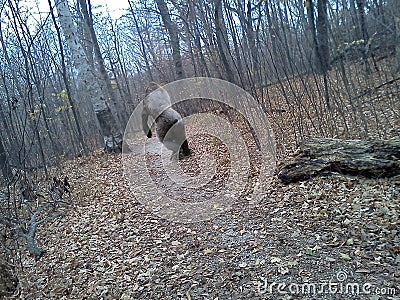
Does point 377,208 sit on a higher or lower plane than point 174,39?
lower

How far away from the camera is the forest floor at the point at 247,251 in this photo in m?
2.57

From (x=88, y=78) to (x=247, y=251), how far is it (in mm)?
6562

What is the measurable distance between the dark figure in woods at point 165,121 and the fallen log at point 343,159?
2634 millimetres

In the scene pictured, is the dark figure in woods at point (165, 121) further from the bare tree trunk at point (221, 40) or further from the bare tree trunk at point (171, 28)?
the bare tree trunk at point (171, 28)

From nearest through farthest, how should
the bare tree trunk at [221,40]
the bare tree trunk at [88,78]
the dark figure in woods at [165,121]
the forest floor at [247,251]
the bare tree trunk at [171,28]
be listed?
1. the forest floor at [247,251]
2. the bare tree trunk at [221,40]
3. the dark figure in woods at [165,121]
4. the bare tree trunk at [88,78]
5. the bare tree trunk at [171,28]

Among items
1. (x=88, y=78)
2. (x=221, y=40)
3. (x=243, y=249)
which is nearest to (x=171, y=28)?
(x=88, y=78)

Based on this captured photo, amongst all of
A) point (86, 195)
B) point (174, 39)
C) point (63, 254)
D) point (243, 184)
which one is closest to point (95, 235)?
point (63, 254)

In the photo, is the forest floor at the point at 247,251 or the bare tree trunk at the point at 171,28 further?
the bare tree trunk at the point at 171,28

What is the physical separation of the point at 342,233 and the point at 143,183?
12.5 ft

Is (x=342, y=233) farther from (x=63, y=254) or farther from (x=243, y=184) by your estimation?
(x=63, y=254)

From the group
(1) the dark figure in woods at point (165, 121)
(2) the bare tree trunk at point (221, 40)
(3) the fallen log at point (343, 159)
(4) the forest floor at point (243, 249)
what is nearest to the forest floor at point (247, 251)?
(4) the forest floor at point (243, 249)

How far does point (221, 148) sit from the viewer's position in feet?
22.2

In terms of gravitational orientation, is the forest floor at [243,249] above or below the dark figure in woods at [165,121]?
below

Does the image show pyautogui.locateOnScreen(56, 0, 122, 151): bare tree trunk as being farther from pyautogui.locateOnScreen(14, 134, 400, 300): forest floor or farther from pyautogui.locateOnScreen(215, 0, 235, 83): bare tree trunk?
pyautogui.locateOnScreen(14, 134, 400, 300): forest floor
